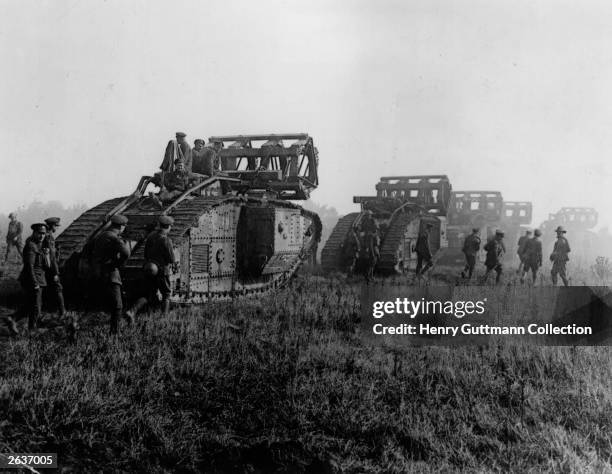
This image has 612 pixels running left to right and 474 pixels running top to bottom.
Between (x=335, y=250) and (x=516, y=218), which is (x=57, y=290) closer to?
(x=335, y=250)

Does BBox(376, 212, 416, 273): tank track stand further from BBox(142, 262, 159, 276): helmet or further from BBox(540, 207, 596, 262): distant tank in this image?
BBox(540, 207, 596, 262): distant tank

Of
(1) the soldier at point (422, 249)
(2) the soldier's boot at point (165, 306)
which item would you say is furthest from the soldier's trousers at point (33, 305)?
(1) the soldier at point (422, 249)

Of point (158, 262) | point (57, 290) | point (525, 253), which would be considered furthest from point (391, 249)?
point (57, 290)

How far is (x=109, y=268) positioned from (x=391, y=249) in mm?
8836

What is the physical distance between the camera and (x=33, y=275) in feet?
23.5

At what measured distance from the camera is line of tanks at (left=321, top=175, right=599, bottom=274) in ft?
47.7

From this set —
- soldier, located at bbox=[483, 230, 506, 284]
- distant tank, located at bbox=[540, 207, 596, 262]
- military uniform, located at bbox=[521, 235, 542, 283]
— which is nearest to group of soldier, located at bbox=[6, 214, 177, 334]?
soldier, located at bbox=[483, 230, 506, 284]

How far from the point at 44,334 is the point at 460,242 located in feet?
55.6

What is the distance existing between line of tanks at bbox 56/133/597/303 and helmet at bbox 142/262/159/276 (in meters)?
0.48

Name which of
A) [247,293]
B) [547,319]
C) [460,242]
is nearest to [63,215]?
[460,242]

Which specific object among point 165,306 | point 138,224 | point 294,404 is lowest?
point 294,404

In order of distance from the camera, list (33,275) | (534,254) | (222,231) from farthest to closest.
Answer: (534,254) → (222,231) → (33,275)

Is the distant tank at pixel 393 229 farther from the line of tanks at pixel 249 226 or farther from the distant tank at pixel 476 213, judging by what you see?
the distant tank at pixel 476 213

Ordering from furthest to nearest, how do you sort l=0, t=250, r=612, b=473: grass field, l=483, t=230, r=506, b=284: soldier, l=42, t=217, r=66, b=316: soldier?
1. l=483, t=230, r=506, b=284: soldier
2. l=42, t=217, r=66, b=316: soldier
3. l=0, t=250, r=612, b=473: grass field
